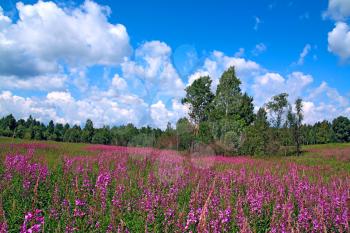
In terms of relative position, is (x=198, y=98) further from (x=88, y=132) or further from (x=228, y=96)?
(x=88, y=132)

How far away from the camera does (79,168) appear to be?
895 centimetres

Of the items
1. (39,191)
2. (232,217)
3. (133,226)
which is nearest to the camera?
(133,226)

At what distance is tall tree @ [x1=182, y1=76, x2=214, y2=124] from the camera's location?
4716cm

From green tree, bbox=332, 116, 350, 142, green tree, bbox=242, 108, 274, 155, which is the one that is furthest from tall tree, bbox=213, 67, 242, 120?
green tree, bbox=332, 116, 350, 142

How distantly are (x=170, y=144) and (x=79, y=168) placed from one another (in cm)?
2482

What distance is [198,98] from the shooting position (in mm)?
47375

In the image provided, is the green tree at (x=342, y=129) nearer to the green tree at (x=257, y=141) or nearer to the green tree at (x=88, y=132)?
the green tree at (x=88, y=132)

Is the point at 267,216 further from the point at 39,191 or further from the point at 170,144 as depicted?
the point at 170,144

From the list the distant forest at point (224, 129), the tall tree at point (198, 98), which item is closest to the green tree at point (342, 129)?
the distant forest at point (224, 129)

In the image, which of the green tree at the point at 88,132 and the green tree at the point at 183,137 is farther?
the green tree at the point at 88,132

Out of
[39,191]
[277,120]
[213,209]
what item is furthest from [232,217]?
[277,120]

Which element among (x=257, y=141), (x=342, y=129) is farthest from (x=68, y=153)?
(x=342, y=129)

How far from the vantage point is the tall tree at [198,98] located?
47.2 m

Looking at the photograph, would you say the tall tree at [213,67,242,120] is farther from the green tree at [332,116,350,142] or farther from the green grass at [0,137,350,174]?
the green tree at [332,116,350,142]
